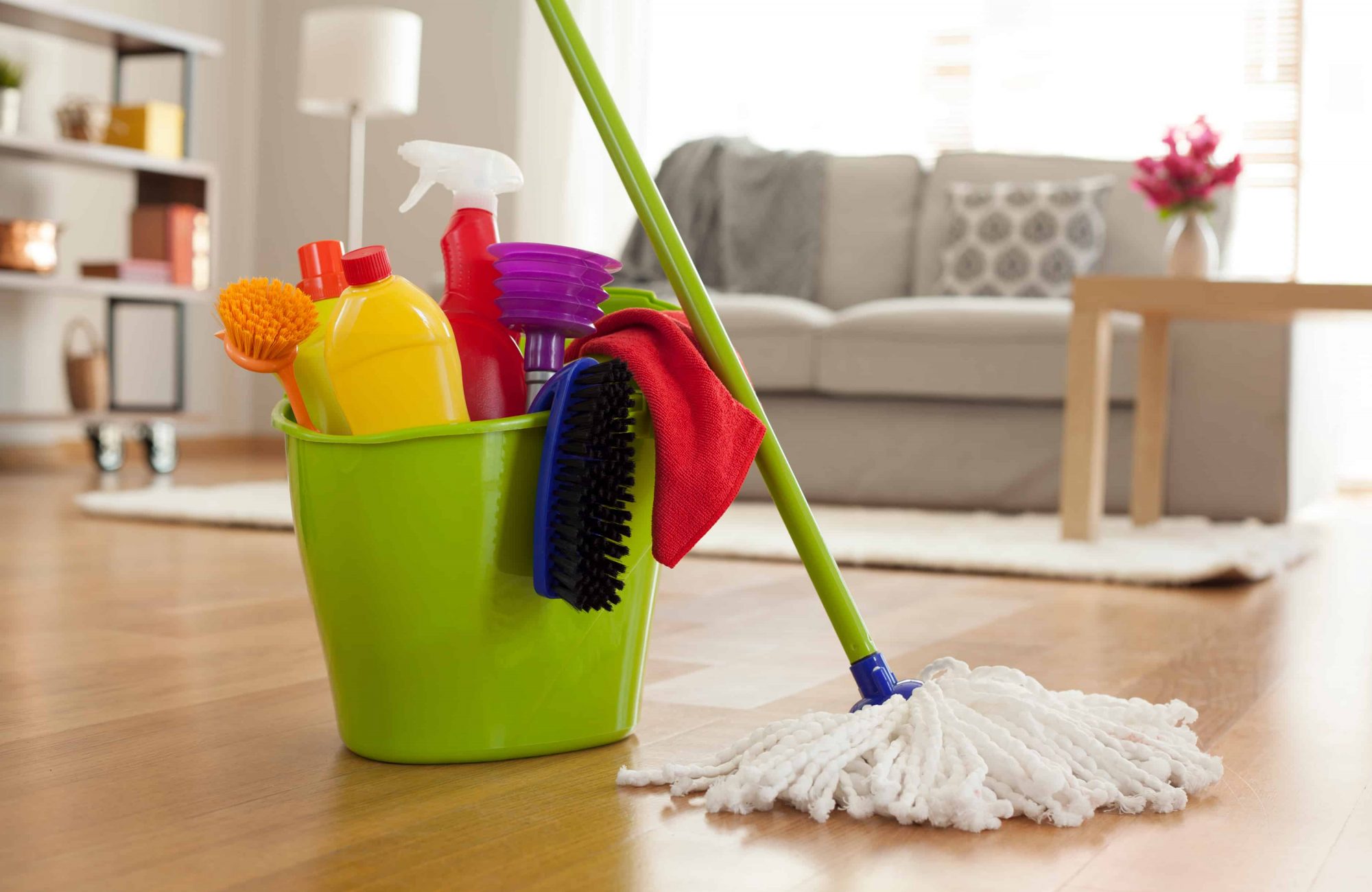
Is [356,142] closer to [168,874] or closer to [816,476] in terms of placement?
[816,476]

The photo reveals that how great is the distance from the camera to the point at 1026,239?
331 cm

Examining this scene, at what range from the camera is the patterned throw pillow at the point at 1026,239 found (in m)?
3.28

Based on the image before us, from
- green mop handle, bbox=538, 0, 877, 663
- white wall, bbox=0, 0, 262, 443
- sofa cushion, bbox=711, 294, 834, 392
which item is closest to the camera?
green mop handle, bbox=538, 0, 877, 663

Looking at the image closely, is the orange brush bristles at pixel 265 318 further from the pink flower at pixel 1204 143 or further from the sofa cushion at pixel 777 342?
the sofa cushion at pixel 777 342

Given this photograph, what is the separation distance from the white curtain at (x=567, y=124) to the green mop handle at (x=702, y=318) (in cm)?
357

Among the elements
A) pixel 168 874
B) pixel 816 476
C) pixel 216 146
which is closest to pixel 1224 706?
pixel 168 874

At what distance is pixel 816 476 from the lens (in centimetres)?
313

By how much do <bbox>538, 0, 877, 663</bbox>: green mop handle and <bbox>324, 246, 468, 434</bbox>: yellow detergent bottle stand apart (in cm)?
16

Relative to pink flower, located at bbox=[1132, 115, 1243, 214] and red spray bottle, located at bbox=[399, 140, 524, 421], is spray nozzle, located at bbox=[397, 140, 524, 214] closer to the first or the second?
red spray bottle, located at bbox=[399, 140, 524, 421]

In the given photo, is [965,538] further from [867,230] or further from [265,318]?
[265,318]

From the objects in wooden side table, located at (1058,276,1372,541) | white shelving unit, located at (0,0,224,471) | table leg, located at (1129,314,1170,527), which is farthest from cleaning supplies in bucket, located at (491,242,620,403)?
white shelving unit, located at (0,0,224,471)

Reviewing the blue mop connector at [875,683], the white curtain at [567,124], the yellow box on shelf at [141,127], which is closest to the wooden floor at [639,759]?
the blue mop connector at [875,683]

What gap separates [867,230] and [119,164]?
1.94 metres

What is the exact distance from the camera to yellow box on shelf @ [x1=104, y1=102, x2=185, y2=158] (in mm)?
3848
